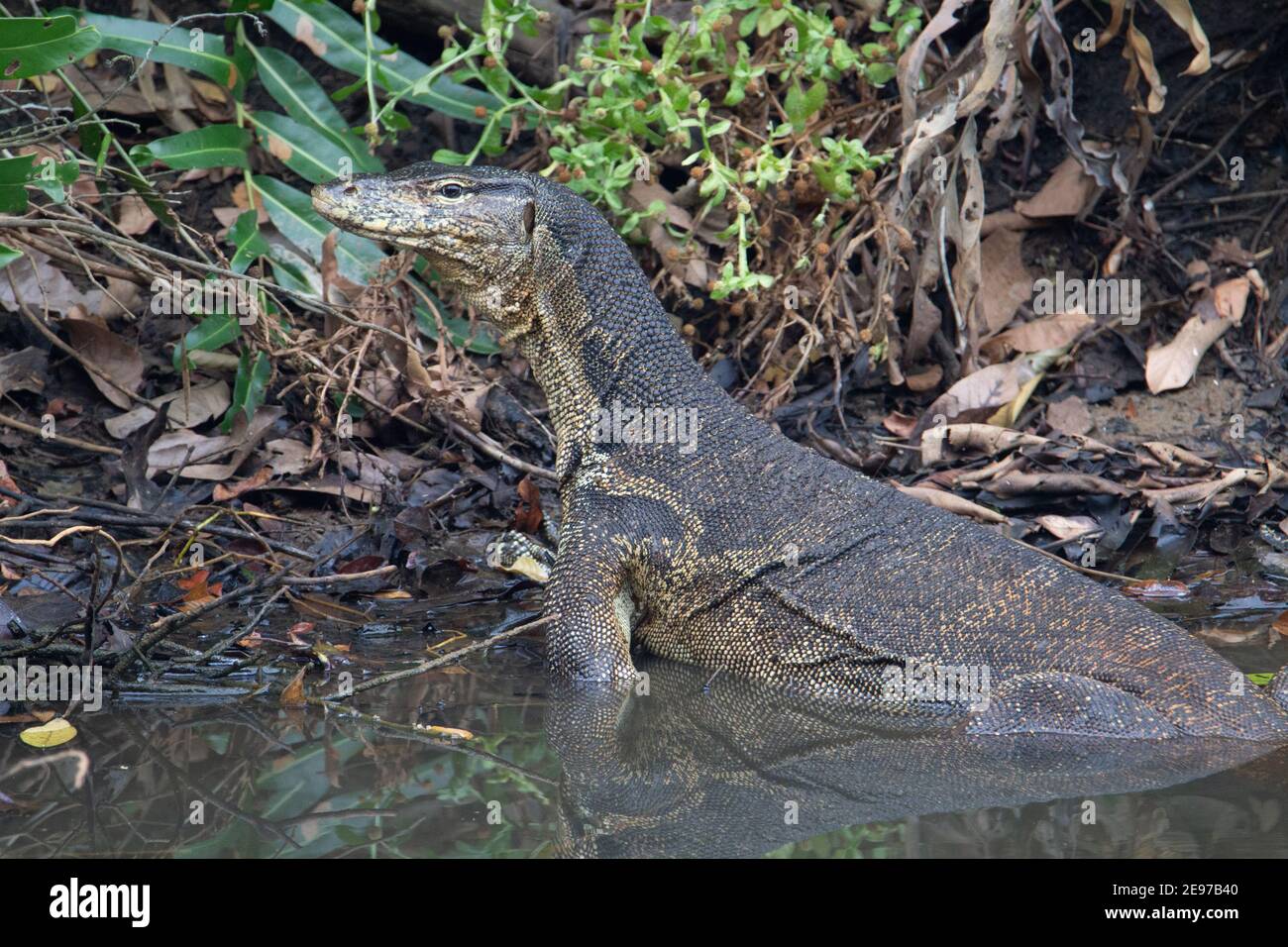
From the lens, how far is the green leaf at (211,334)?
7.54 metres

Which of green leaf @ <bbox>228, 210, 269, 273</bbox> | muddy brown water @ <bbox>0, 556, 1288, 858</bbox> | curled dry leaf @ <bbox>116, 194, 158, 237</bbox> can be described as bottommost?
muddy brown water @ <bbox>0, 556, 1288, 858</bbox>

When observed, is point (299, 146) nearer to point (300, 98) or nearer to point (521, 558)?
point (300, 98)

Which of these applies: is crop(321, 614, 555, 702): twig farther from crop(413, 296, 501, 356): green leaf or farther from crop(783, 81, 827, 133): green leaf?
crop(783, 81, 827, 133): green leaf

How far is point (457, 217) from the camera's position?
6.06 metres

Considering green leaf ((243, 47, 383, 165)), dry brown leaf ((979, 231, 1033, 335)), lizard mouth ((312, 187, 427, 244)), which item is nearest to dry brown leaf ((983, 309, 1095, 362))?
dry brown leaf ((979, 231, 1033, 335))

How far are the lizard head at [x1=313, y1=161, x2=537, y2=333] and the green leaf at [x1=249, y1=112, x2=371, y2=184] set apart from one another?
2529mm

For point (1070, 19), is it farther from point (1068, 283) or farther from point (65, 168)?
point (65, 168)

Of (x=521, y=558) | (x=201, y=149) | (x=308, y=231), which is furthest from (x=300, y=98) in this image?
(x=521, y=558)

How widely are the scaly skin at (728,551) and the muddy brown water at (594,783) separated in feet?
0.74

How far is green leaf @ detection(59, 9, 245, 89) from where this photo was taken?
25.6ft

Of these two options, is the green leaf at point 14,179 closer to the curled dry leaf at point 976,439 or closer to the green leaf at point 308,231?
the green leaf at point 308,231

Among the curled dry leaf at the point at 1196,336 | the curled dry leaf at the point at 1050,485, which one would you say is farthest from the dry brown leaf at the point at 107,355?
the curled dry leaf at the point at 1196,336

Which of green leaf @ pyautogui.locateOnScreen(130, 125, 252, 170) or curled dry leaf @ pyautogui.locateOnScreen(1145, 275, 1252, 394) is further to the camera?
curled dry leaf @ pyautogui.locateOnScreen(1145, 275, 1252, 394)

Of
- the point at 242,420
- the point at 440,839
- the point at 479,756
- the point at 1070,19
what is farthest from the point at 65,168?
the point at 1070,19
